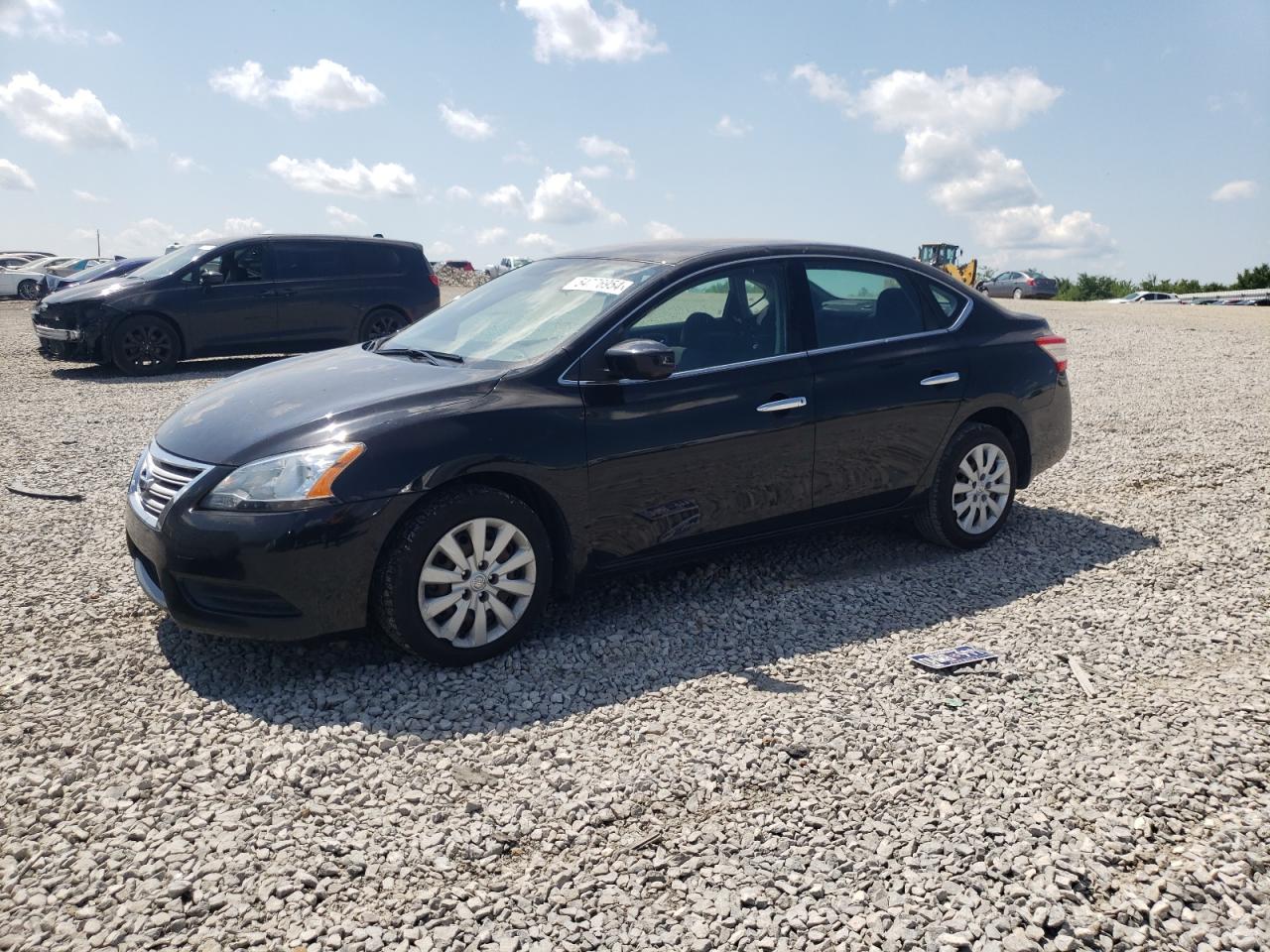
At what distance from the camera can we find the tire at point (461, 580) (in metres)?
4.10

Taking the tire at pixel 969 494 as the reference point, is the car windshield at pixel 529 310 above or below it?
above

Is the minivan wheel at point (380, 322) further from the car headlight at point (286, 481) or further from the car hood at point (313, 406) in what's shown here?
the car headlight at point (286, 481)

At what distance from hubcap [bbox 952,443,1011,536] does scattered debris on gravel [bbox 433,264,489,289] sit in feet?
133

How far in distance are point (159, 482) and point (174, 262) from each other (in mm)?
10910

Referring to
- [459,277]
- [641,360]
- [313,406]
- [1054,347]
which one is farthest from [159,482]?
[459,277]

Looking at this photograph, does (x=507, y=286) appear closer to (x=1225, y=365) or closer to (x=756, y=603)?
(x=756, y=603)

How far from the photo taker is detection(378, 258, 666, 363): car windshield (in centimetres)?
→ 482

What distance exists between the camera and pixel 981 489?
5.98 meters

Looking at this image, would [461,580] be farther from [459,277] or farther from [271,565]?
[459,277]

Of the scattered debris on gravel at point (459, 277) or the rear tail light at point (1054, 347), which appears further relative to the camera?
the scattered debris on gravel at point (459, 277)

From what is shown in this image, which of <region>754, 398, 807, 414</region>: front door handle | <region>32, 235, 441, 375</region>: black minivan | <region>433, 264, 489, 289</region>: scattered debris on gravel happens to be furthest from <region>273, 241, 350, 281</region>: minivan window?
<region>433, 264, 489, 289</region>: scattered debris on gravel

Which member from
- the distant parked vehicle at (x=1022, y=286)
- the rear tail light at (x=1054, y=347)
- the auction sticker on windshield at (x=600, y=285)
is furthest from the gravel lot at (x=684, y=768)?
the distant parked vehicle at (x=1022, y=286)

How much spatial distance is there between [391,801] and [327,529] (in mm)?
1082

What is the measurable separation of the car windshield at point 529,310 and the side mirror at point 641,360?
1.00ft
